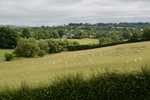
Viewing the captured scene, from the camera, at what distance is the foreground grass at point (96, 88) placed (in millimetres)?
8312

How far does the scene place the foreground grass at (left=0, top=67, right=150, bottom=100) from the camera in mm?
8312

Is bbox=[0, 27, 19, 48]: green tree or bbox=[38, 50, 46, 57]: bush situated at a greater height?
bbox=[0, 27, 19, 48]: green tree

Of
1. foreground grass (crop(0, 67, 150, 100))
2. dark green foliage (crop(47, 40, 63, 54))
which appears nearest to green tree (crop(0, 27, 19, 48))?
dark green foliage (crop(47, 40, 63, 54))

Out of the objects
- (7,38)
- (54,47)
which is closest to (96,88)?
(54,47)

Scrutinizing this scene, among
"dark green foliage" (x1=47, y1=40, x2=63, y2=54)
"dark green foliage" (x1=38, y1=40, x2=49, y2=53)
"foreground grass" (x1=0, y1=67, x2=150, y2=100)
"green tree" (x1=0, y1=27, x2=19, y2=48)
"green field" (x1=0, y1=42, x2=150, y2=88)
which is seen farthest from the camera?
"green tree" (x1=0, y1=27, x2=19, y2=48)

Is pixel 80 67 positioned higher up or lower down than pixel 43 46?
higher up

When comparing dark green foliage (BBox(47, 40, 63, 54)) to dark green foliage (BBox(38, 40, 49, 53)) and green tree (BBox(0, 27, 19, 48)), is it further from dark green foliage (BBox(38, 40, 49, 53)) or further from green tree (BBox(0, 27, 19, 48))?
green tree (BBox(0, 27, 19, 48))

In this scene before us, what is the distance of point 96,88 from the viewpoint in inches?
332

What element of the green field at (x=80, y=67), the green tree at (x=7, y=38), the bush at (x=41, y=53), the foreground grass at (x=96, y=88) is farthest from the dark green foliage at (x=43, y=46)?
the foreground grass at (x=96, y=88)

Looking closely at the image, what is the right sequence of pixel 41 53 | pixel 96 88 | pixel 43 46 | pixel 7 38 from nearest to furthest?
pixel 96 88, pixel 41 53, pixel 43 46, pixel 7 38

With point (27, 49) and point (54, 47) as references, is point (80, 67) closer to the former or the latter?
point (27, 49)

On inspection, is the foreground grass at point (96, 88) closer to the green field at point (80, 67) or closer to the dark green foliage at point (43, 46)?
the green field at point (80, 67)

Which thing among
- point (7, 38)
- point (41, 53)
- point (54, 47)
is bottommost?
point (41, 53)

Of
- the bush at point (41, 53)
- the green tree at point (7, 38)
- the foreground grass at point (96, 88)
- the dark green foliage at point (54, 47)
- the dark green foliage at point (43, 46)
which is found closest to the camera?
the foreground grass at point (96, 88)
